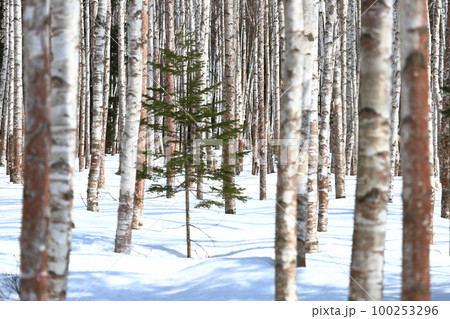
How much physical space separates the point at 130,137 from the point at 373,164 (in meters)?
4.38

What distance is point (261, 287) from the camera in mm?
4770

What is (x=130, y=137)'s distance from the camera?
6.61m

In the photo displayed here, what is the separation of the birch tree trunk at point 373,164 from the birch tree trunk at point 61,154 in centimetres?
206

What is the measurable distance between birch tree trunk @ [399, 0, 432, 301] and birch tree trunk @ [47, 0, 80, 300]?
2.31 metres

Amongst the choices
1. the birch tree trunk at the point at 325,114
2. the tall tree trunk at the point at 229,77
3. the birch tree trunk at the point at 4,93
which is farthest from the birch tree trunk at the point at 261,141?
the birch tree trunk at the point at 4,93

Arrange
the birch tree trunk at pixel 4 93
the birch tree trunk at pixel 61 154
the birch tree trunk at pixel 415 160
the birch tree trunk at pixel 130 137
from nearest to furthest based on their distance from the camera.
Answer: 1. the birch tree trunk at pixel 415 160
2. the birch tree trunk at pixel 61 154
3. the birch tree trunk at pixel 130 137
4. the birch tree trunk at pixel 4 93

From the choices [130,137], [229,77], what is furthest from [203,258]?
[229,77]

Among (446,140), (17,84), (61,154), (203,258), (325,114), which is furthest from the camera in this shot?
(17,84)

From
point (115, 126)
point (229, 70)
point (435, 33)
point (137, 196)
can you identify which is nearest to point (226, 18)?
point (229, 70)

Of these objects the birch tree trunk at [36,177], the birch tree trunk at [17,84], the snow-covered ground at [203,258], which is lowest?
the snow-covered ground at [203,258]

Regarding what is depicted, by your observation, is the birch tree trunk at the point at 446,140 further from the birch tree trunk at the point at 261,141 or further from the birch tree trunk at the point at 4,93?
the birch tree trunk at the point at 4,93

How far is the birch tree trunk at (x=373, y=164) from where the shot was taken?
9.70 ft

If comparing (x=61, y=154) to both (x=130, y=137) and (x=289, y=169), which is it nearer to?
(x=289, y=169)

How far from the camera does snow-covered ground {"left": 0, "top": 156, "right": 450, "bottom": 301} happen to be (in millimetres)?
4789
